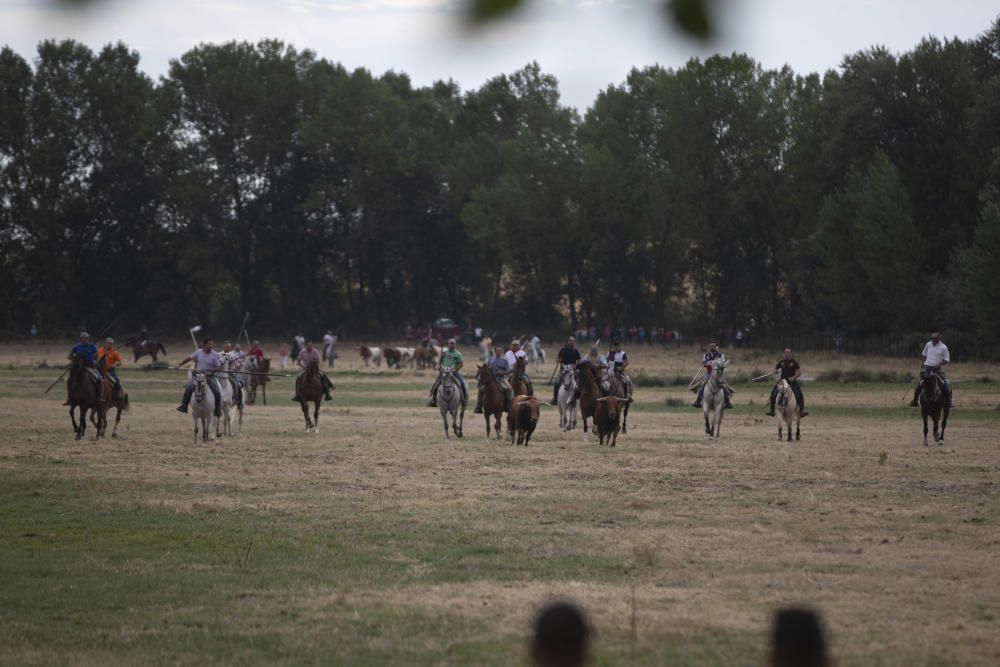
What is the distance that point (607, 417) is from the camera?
3000cm

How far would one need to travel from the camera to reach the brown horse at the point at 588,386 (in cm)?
3147

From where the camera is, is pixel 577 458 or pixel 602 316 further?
pixel 602 316

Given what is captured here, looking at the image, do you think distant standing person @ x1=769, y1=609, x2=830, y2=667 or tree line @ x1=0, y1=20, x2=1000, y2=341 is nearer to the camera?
distant standing person @ x1=769, y1=609, x2=830, y2=667

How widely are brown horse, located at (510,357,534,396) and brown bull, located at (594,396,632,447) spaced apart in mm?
2726

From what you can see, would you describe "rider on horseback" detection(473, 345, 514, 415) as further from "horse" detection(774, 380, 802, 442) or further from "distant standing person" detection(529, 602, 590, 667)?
"distant standing person" detection(529, 602, 590, 667)

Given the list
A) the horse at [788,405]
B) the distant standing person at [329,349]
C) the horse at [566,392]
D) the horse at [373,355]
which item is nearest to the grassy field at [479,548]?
the horse at [788,405]

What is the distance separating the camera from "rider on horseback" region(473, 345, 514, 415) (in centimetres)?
3216

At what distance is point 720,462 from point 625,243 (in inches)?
2676

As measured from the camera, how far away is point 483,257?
9975cm

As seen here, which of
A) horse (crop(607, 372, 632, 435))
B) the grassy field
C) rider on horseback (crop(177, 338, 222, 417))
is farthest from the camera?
horse (crop(607, 372, 632, 435))

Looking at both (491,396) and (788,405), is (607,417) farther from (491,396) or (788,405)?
(788,405)

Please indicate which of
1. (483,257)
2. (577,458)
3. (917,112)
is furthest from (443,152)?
(577,458)

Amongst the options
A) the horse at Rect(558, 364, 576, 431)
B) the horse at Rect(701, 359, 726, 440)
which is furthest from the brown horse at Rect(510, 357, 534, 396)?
the horse at Rect(701, 359, 726, 440)

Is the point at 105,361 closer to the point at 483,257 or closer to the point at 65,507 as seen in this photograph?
the point at 65,507
